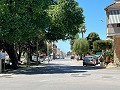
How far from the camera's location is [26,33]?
4462 centimetres

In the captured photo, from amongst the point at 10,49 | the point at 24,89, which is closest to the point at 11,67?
the point at 10,49

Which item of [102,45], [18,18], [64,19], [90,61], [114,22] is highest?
[64,19]

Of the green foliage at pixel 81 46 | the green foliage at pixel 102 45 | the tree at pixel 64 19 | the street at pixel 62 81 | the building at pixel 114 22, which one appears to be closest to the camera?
the street at pixel 62 81

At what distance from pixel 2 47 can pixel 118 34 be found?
15370 mm

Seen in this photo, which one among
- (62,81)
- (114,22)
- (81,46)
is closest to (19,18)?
(114,22)

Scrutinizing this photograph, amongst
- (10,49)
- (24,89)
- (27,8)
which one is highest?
(27,8)

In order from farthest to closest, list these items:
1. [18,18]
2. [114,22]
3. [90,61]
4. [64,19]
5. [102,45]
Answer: [102,45], [90,61], [64,19], [114,22], [18,18]

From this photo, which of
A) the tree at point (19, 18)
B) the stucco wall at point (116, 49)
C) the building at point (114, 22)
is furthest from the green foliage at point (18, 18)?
the stucco wall at point (116, 49)

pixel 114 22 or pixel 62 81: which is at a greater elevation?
pixel 114 22

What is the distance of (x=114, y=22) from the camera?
54.6 meters

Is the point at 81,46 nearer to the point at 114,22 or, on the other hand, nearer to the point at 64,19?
the point at 64,19

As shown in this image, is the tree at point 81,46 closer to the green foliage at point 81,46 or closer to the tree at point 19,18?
the green foliage at point 81,46

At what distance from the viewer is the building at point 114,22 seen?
54.4m

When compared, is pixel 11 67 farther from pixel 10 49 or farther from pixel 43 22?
pixel 43 22
